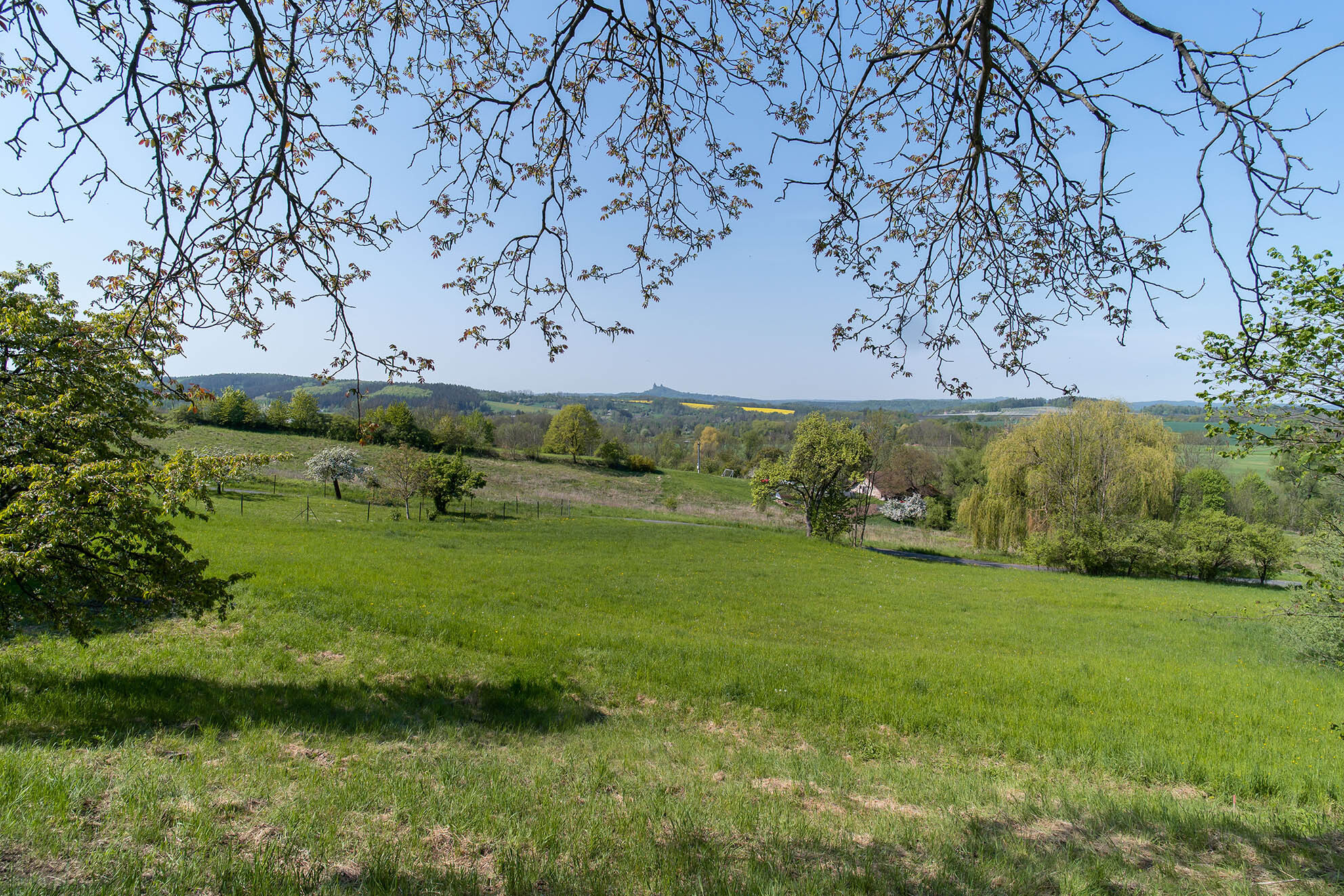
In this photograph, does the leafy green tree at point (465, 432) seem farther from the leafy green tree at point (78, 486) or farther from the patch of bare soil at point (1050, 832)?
the patch of bare soil at point (1050, 832)

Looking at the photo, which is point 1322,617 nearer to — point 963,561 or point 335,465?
point 963,561

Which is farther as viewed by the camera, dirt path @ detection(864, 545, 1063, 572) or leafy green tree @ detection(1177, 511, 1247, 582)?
dirt path @ detection(864, 545, 1063, 572)

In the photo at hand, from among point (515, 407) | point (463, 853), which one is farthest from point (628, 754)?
point (515, 407)

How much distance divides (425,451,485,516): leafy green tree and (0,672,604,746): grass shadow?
30.5 metres

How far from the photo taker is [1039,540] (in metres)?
37.2

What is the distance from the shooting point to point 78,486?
536 cm

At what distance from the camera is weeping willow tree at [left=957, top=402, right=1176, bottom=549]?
1446 inches

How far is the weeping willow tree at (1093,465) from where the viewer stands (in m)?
36.7

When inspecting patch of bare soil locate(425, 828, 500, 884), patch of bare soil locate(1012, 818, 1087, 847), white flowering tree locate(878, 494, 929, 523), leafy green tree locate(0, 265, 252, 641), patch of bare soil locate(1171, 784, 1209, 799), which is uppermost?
leafy green tree locate(0, 265, 252, 641)

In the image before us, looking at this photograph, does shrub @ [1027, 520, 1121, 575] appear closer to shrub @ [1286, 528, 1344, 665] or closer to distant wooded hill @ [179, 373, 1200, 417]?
distant wooded hill @ [179, 373, 1200, 417]

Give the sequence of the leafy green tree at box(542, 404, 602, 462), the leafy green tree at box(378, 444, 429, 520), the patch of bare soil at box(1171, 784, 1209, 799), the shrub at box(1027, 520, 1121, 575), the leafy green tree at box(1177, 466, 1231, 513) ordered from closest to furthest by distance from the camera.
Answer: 1. the patch of bare soil at box(1171, 784, 1209, 799)
2. the shrub at box(1027, 520, 1121, 575)
3. the leafy green tree at box(378, 444, 429, 520)
4. the leafy green tree at box(1177, 466, 1231, 513)
5. the leafy green tree at box(542, 404, 602, 462)

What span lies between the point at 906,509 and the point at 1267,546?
40.5 m

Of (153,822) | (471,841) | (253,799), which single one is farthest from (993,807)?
(153,822)

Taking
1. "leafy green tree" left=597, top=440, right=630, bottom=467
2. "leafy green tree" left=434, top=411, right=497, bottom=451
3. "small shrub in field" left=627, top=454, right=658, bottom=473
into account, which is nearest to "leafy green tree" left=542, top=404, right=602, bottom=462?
"leafy green tree" left=597, top=440, right=630, bottom=467
